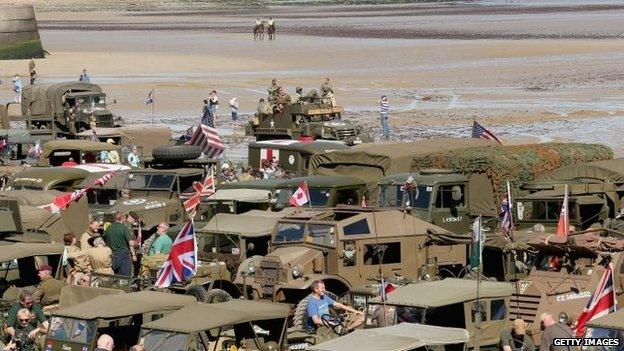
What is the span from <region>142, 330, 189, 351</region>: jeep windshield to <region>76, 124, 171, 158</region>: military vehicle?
881 inches

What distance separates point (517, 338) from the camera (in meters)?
17.9

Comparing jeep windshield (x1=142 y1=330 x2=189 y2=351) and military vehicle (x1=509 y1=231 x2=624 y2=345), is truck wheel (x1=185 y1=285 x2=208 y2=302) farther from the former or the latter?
military vehicle (x1=509 y1=231 x2=624 y2=345)

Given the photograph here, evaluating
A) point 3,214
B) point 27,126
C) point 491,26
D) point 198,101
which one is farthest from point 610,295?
point 491,26

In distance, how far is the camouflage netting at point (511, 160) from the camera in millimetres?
28517

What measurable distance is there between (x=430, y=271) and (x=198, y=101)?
37.7 meters

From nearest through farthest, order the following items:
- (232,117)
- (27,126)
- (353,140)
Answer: (353,140) → (27,126) → (232,117)

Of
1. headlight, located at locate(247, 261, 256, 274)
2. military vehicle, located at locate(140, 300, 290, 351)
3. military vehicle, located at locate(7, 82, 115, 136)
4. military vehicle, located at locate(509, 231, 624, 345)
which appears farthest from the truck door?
military vehicle, located at locate(7, 82, 115, 136)

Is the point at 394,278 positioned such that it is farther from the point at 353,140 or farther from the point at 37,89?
the point at 37,89

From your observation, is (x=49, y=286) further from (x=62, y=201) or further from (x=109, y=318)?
(x=62, y=201)

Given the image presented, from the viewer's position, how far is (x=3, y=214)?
2527 centimetres

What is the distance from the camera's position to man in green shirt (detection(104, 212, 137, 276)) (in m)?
24.8

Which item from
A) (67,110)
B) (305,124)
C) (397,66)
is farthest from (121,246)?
(397,66)

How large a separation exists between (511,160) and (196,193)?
232 inches

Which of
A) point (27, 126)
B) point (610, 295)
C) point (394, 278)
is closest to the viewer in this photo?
point (610, 295)
